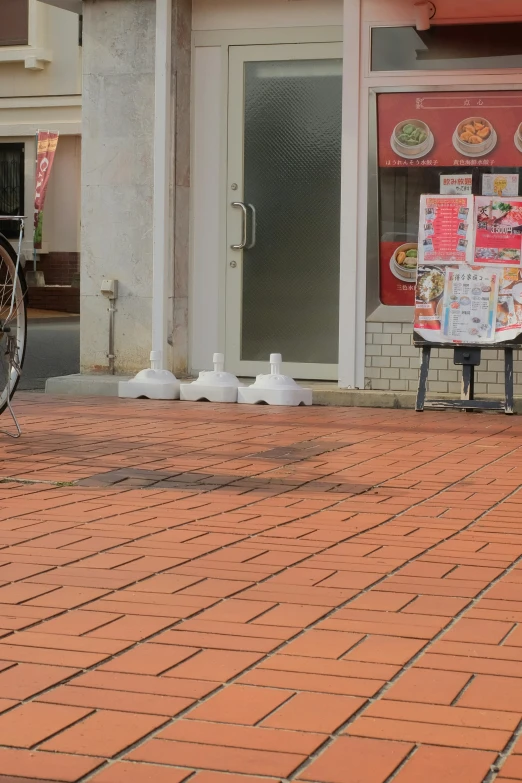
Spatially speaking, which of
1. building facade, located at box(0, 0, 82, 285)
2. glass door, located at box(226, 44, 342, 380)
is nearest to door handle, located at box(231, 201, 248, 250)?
glass door, located at box(226, 44, 342, 380)

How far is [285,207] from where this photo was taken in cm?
1080

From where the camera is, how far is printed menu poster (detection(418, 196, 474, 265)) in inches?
371

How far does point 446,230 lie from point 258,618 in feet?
20.3

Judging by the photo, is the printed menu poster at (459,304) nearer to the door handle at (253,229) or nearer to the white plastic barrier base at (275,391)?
the white plastic barrier base at (275,391)

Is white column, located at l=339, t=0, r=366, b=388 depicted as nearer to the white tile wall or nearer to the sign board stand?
the white tile wall

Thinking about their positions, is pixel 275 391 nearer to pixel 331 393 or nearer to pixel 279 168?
pixel 331 393

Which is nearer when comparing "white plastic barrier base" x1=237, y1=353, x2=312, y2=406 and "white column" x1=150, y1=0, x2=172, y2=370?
"white plastic barrier base" x1=237, y1=353, x2=312, y2=406

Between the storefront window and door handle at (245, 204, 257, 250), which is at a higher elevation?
the storefront window

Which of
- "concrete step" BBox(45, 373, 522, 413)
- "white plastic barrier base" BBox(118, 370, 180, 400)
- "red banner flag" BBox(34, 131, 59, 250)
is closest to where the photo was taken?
"concrete step" BBox(45, 373, 522, 413)

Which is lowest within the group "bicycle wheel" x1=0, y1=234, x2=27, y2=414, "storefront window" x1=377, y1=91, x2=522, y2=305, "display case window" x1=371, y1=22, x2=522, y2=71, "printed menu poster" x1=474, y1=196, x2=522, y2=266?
"bicycle wheel" x1=0, y1=234, x2=27, y2=414

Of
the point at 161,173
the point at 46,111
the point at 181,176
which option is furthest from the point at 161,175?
the point at 46,111

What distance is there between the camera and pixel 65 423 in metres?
8.40

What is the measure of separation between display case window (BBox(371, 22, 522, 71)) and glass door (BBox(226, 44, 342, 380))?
24.1 inches

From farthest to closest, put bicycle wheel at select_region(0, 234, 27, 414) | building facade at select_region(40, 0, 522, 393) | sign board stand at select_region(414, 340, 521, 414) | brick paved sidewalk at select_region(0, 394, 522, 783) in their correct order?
building facade at select_region(40, 0, 522, 393), sign board stand at select_region(414, 340, 521, 414), bicycle wheel at select_region(0, 234, 27, 414), brick paved sidewalk at select_region(0, 394, 522, 783)
